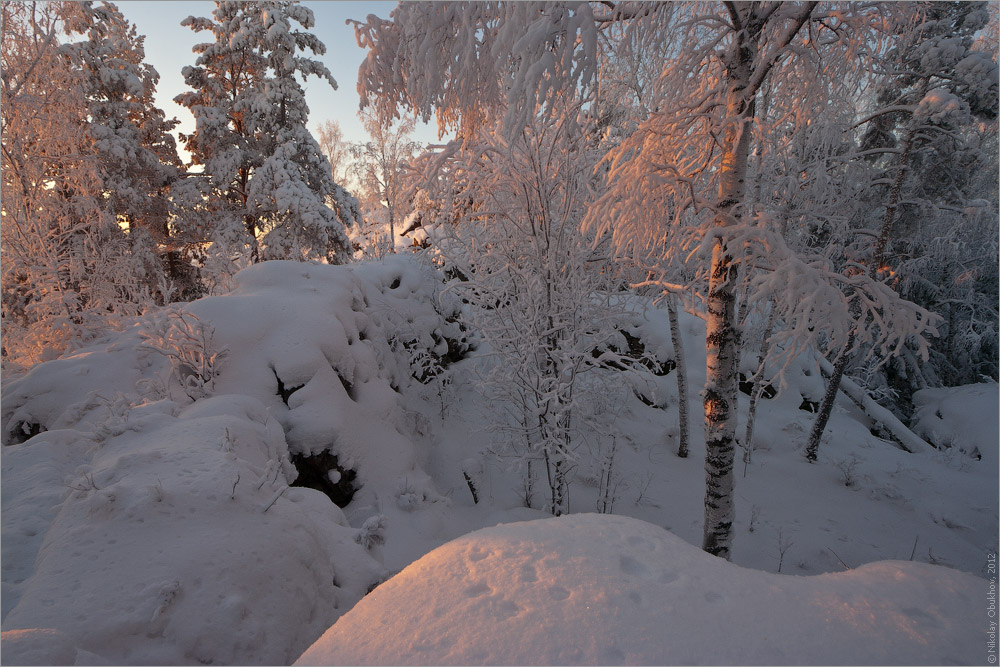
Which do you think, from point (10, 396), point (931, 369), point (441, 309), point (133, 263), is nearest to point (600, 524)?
point (10, 396)

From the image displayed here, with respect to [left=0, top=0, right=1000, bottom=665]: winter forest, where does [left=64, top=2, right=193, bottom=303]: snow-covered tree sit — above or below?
above

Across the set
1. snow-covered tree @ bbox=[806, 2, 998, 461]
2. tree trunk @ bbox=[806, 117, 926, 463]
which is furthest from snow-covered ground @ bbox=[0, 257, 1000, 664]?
snow-covered tree @ bbox=[806, 2, 998, 461]

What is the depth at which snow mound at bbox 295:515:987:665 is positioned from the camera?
72.8 inches

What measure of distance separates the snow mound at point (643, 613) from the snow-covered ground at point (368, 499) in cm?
2

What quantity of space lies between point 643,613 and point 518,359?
13.5 feet

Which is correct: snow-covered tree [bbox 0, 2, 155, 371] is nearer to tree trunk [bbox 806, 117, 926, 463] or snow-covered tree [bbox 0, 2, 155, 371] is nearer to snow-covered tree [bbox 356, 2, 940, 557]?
snow-covered tree [bbox 356, 2, 940, 557]

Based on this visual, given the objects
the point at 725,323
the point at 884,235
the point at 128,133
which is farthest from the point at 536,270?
the point at 128,133

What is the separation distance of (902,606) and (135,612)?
4122 millimetres

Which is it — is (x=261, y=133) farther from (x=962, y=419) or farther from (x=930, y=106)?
(x=962, y=419)

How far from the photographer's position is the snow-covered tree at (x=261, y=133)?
14266 mm

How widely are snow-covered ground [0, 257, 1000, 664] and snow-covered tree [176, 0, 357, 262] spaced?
5678mm

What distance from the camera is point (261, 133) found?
15016 millimetres

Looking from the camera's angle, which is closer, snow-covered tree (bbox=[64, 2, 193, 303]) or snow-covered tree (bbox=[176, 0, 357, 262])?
snow-covered tree (bbox=[64, 2, 193, 303])

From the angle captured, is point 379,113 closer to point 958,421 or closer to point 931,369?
point 958,421
